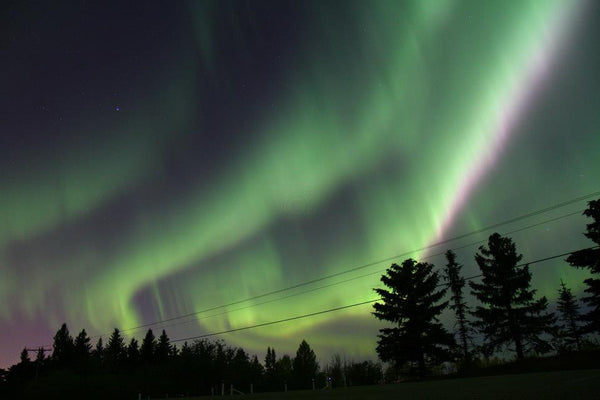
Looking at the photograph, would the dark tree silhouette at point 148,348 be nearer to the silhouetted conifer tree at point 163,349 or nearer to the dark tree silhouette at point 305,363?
the silhouetted conifer tree at point 163,349

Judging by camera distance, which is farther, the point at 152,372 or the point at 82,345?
the point at 82,345

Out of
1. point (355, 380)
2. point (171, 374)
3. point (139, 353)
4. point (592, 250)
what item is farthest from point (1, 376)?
point (592, 250)

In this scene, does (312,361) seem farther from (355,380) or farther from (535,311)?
(535,311)

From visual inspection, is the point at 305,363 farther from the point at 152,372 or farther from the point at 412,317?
the point at 412,317

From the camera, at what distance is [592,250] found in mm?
34719

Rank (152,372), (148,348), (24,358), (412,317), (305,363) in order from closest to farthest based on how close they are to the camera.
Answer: (412,317)
(152,372)
(148,348)
(24,358)
(305,363)

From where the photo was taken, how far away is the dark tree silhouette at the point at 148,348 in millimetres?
105812

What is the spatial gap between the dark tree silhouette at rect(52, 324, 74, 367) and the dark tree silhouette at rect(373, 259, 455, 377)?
92305 millimetres

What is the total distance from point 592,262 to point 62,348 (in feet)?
389

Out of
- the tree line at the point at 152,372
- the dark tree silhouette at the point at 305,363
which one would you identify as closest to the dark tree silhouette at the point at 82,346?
the tree line at the point at 152,372

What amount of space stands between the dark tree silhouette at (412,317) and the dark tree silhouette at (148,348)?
77.9 metres

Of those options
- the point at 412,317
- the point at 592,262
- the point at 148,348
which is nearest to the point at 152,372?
the point at 148,348

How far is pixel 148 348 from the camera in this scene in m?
108

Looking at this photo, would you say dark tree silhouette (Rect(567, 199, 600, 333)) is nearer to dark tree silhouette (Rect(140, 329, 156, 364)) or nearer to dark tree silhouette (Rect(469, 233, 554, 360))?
dark tree silhouette (Rect(469, 233, 554, 360))
